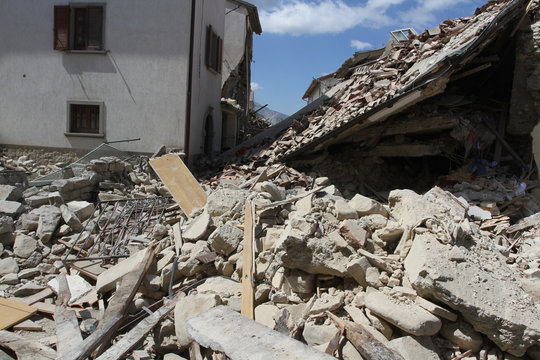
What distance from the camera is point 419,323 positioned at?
3371mm

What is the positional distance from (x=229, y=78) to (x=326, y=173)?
34.7 ft

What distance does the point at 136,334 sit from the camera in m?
4.15

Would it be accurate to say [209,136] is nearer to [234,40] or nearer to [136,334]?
[234,40]

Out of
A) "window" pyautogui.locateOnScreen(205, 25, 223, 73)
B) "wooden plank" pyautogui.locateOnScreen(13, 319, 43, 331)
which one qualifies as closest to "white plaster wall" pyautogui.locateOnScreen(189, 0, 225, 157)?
"window" pyautogui.locateOnScreen(205, 25, 223, 73)

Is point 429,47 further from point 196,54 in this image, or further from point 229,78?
point 229,78

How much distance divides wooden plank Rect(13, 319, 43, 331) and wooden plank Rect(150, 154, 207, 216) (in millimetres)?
3200

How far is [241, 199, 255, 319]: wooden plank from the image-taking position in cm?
421

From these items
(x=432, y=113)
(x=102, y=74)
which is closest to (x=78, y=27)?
(x=102, y=74)

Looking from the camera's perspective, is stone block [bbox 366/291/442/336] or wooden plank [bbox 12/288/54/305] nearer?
stone block [bbox 366/291/442/336]

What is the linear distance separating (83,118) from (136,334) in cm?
988

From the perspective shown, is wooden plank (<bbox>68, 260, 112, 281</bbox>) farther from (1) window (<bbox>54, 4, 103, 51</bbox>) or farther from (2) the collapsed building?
(1) window (<bbox>54, 4, 103, 51</bbox>)

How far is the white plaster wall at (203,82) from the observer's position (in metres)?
12.0

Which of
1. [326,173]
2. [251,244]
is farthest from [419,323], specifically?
[326,173]

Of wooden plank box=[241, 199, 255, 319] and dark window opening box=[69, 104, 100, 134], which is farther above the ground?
dark window opening box=[69, 104, 100, 134]
